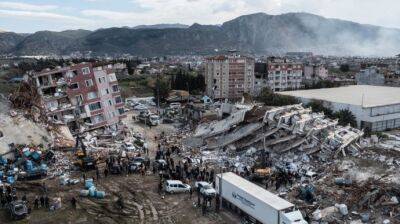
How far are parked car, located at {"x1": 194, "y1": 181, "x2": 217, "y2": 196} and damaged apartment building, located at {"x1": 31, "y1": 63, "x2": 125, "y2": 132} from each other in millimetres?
20227

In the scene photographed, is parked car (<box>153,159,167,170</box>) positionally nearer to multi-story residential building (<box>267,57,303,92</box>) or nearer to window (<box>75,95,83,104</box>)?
window (<box>75,95,83,104</box>)

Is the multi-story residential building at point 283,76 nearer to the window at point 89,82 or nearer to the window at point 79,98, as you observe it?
the window at point 89,82

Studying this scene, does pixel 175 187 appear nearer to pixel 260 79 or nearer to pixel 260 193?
pixel 260 193

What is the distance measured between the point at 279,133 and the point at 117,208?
16823mm

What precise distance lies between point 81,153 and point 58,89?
12.1 m

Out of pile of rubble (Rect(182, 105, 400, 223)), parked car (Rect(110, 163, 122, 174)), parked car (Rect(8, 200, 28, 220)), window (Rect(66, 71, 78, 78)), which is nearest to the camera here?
parked car (Rect(8, 200, 28, 220))

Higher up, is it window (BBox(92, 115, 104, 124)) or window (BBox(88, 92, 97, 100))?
window (BBox(88, 92, 97, 100))

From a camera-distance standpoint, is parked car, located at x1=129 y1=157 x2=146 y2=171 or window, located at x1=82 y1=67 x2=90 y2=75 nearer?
parked car, located at x1=129 y1=157 x2=146 y2=171

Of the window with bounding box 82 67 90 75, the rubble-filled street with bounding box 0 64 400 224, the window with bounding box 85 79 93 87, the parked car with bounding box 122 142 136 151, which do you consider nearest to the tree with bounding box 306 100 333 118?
the rubble-filled street with bounding box 0 64 400 224

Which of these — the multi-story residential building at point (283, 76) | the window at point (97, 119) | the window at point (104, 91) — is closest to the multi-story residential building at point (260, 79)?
the multi-story residential building at point (283, 76)

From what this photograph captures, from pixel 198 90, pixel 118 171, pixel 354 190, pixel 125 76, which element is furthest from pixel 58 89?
pixel 125 76

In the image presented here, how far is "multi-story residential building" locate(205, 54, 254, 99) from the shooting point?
7188 centimetres

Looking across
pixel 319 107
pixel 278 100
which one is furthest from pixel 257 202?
pixel 278 100

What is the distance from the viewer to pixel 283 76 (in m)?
80.8
